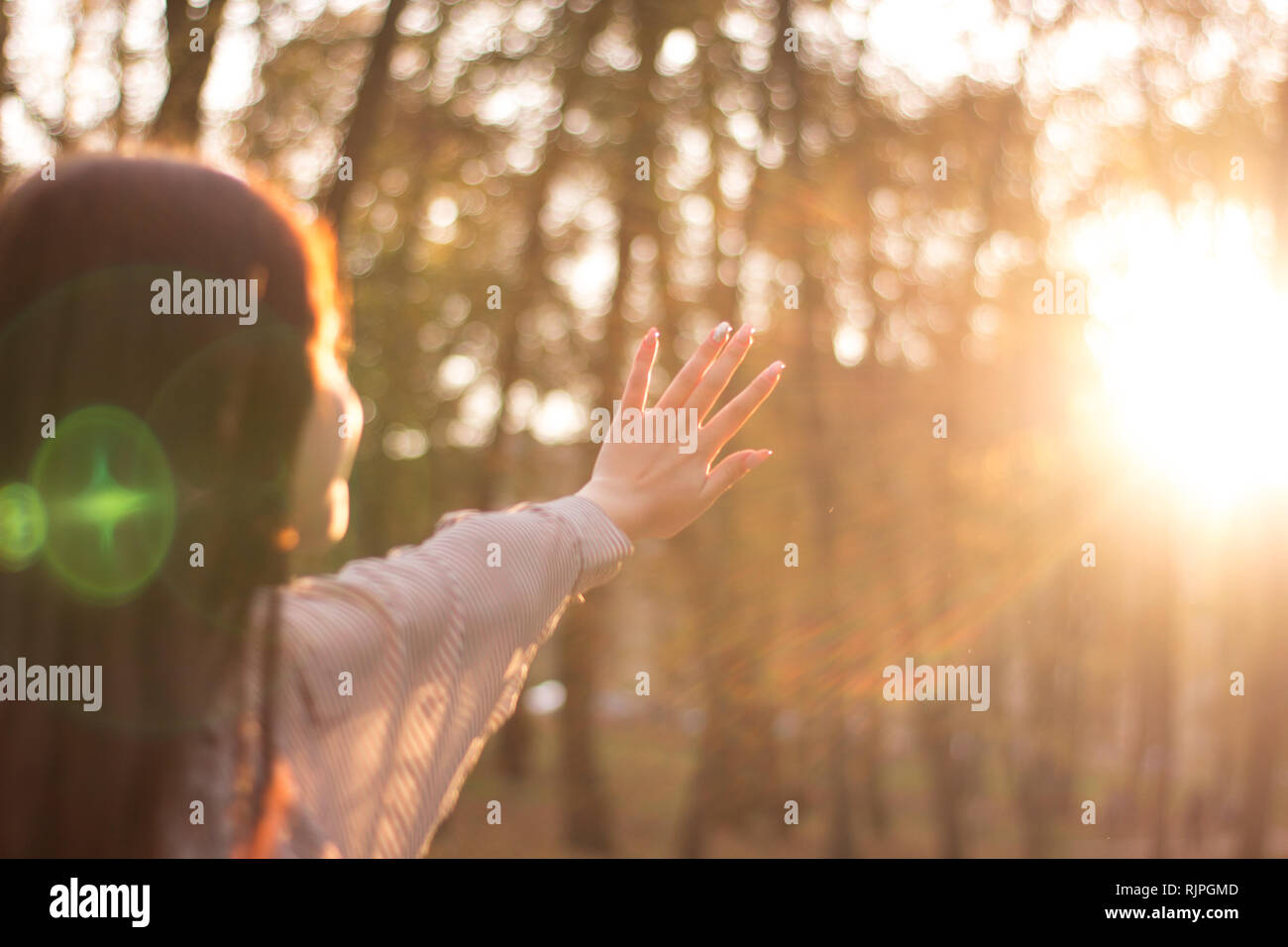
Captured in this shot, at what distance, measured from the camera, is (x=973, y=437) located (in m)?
15.6

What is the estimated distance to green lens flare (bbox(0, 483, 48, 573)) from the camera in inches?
40.3

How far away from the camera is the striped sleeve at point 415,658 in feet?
3.80

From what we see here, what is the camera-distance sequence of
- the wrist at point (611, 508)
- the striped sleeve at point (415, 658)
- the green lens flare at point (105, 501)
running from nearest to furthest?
1. the green lens flare at point (105, 501)
2. the striped sleeve at point (415, 658)
3. the wrist at point (611, 508)

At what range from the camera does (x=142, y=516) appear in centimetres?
103

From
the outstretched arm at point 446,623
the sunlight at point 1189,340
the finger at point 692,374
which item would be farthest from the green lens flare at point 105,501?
the sunlight at point 1189,340

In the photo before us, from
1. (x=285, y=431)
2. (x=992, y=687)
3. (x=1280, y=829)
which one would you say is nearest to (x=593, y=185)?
(x=285, y=431)

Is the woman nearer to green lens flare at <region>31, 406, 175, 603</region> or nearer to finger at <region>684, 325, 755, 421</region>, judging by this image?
green lens flare at <region>31, 406, 175, 603</region>

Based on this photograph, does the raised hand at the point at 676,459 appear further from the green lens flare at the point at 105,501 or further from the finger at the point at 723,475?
the green lens flare at the point at 105,501

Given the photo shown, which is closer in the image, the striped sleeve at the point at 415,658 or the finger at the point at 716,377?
the striped sleeve at the point at 415,658

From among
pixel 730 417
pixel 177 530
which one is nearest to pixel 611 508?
pixel 730 417

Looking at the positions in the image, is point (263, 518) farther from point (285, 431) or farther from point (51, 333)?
point (51, 333)

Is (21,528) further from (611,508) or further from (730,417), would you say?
(730,417)

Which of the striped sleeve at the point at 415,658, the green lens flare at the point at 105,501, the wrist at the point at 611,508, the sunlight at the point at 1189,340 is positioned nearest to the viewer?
the green lens flare at the point at 105,501

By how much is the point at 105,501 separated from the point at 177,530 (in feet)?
0.23
